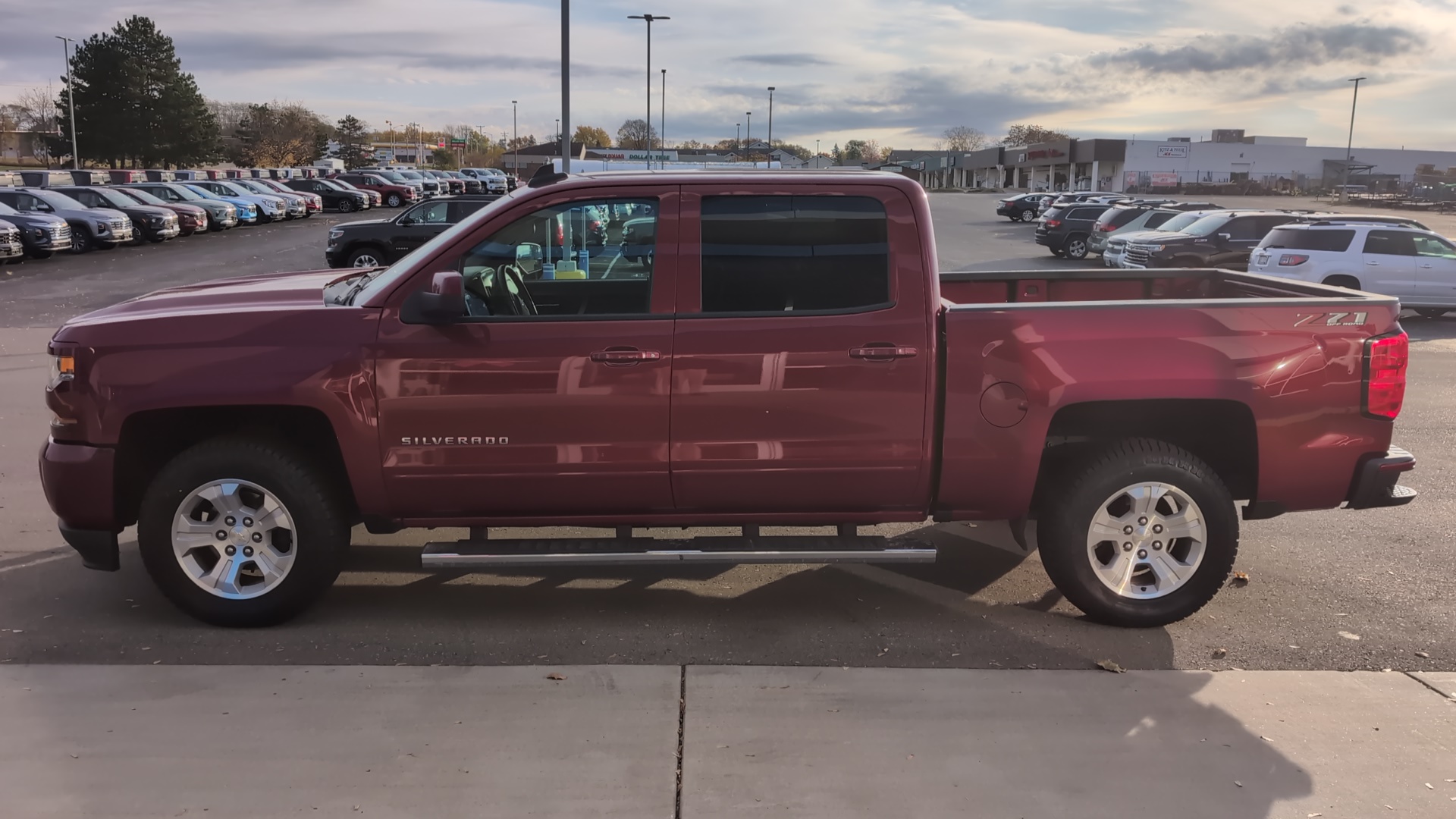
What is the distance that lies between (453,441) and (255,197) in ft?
125

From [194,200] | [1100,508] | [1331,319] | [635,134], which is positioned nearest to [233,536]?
[1100,508]

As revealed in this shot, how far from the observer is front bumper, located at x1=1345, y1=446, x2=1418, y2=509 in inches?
179

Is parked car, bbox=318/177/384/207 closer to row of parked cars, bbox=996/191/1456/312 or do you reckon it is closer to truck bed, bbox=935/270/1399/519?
row of parked cars, bbox=996/191/1456/312

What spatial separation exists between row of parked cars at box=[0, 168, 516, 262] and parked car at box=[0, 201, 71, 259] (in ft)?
0.06

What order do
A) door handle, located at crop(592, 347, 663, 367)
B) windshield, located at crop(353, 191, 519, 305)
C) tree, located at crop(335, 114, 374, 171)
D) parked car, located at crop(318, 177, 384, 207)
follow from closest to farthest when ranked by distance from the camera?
door handle, located at crop(592, 347, 663, 367), windshield, located at crop(353, 191, 519, 305), parked car, located at crop(318, 177, 384, 207), tree, located at crop(335, 114, 374, 171)

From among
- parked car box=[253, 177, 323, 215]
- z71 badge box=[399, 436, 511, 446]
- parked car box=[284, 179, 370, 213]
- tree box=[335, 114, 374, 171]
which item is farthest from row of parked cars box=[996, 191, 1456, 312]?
tree box=[335, 114, 374, 171]

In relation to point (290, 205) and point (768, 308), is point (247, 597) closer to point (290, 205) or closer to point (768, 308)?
point (768, 308)

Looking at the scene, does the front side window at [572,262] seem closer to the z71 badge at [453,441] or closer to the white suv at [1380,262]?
the z71 badge at [453,441]

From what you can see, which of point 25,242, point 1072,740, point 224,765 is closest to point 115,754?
point 224,765

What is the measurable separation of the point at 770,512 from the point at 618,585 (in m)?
1.06

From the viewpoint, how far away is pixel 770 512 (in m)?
4.57

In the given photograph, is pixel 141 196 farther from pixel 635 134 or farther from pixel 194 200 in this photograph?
pixel 635 134

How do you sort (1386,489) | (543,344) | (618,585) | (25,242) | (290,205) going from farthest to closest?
(290,205) → (25,242) → (618,585) → (1386,489) → (543,344)

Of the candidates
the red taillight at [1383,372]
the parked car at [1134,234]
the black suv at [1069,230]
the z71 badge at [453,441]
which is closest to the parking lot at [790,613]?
the z71 badge at [453,441]
